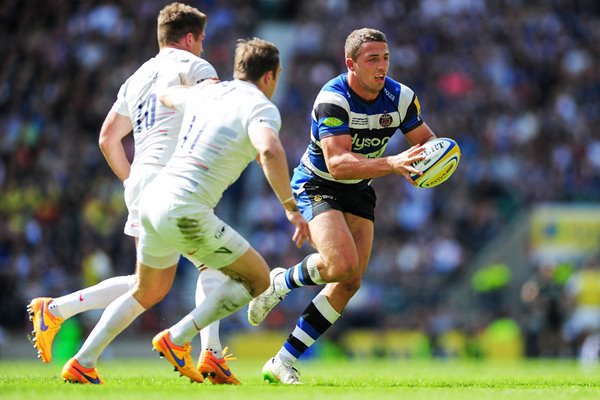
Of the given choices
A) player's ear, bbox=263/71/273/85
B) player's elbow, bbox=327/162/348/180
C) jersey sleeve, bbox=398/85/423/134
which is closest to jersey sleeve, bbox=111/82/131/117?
player's ear, bbox=263/71/273/85

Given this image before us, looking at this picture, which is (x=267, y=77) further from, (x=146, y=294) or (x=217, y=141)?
(x=146, y=294)

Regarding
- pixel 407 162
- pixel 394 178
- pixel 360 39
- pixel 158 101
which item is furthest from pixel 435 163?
pixel 394 178

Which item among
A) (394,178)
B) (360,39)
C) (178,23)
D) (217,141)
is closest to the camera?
(217,141)

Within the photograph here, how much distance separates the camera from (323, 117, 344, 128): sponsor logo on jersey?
9.05 meters

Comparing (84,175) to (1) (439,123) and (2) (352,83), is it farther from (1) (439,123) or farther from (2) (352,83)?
(2) (352,83)

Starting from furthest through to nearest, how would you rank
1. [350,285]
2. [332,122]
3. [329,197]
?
[329,197], [350,285], [332,122]

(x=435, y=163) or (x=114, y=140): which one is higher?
(x=114, y=140)

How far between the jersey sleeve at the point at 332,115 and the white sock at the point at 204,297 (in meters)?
1.41

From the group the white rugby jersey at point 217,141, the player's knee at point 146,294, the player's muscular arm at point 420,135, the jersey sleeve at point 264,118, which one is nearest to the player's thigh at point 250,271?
the white rugby jersey at point 217,141

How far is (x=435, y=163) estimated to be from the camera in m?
8.77

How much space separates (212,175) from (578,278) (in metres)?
15.0

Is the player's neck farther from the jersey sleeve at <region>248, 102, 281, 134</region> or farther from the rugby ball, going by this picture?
the jersey sleeve at <region>248, 102, 281, 134</region>

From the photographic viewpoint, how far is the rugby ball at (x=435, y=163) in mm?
8719

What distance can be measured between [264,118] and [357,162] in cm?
138
